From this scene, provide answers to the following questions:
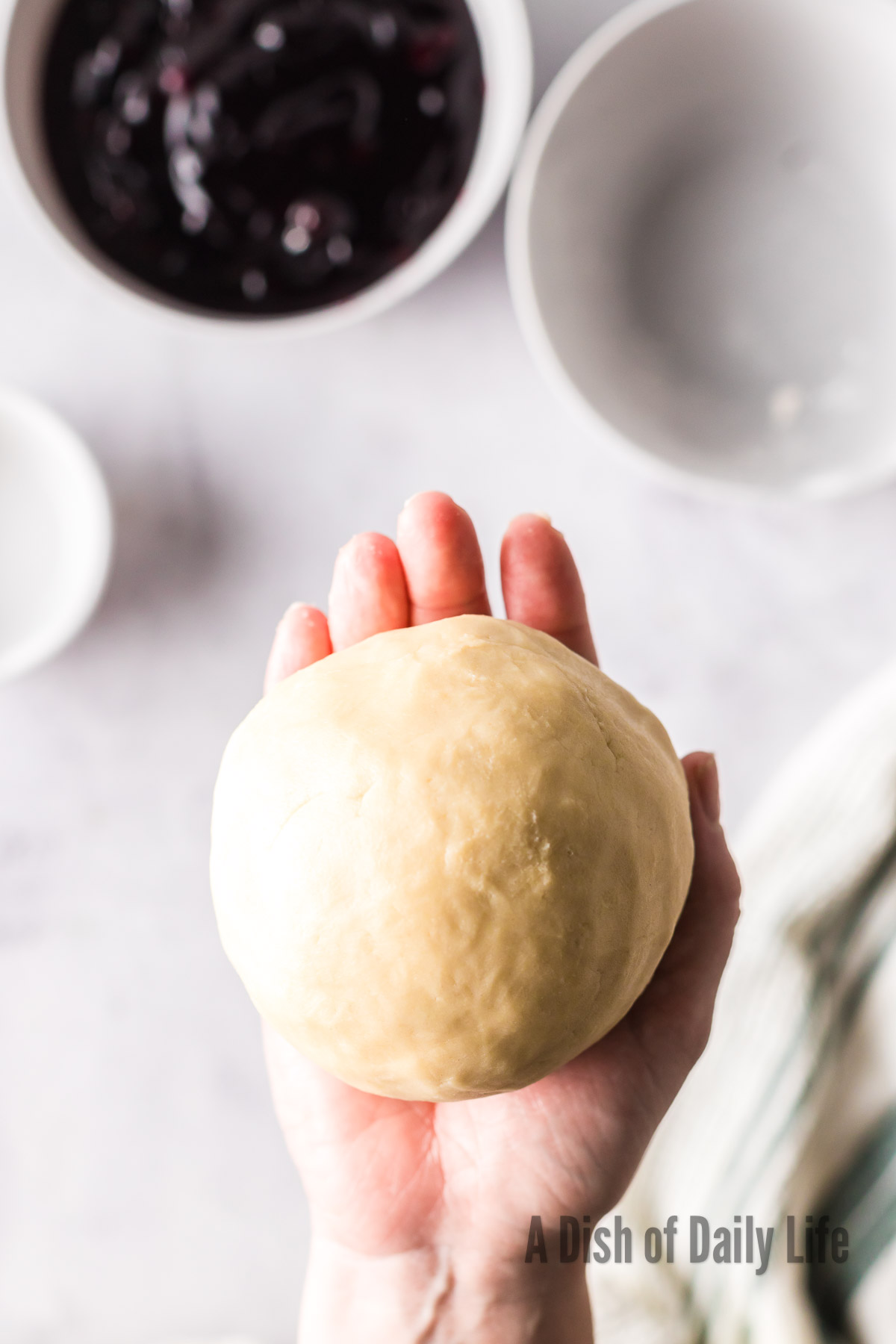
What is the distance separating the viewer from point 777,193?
4.44 ft

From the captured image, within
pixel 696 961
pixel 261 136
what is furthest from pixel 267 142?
pixel 696 961

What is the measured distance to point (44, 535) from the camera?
1.36m

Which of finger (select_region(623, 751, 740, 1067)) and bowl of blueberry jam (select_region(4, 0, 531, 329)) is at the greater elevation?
bowl of blueberry jam (select_region(4, 0, 531, 329))

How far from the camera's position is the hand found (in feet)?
3.06

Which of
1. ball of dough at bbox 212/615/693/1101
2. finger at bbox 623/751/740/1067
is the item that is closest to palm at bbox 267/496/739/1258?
finger at bbox 623/751/740/1067

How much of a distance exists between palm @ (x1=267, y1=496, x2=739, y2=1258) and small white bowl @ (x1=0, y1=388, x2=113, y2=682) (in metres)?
0.38

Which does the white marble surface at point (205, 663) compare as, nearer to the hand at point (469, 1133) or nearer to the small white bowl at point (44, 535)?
the small white bowl at point (44, 535)

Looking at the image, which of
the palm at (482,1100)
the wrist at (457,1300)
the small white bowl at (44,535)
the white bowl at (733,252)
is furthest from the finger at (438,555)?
the wrist at (457,1300)

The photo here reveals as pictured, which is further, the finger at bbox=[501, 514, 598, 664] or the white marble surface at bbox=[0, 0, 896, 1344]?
the white marble surface at bbox=[0, 0, 896, 1344]

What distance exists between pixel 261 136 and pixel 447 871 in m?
0.91

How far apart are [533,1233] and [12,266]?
49.7 inches

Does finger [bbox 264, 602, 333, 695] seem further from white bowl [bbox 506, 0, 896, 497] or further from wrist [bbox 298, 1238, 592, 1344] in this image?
wrist [bbox 298, 1238, 592, 1344]

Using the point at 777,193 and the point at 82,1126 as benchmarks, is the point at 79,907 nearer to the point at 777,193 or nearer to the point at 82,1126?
the point at 82,1126

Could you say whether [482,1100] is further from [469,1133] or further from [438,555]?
[438,555]
